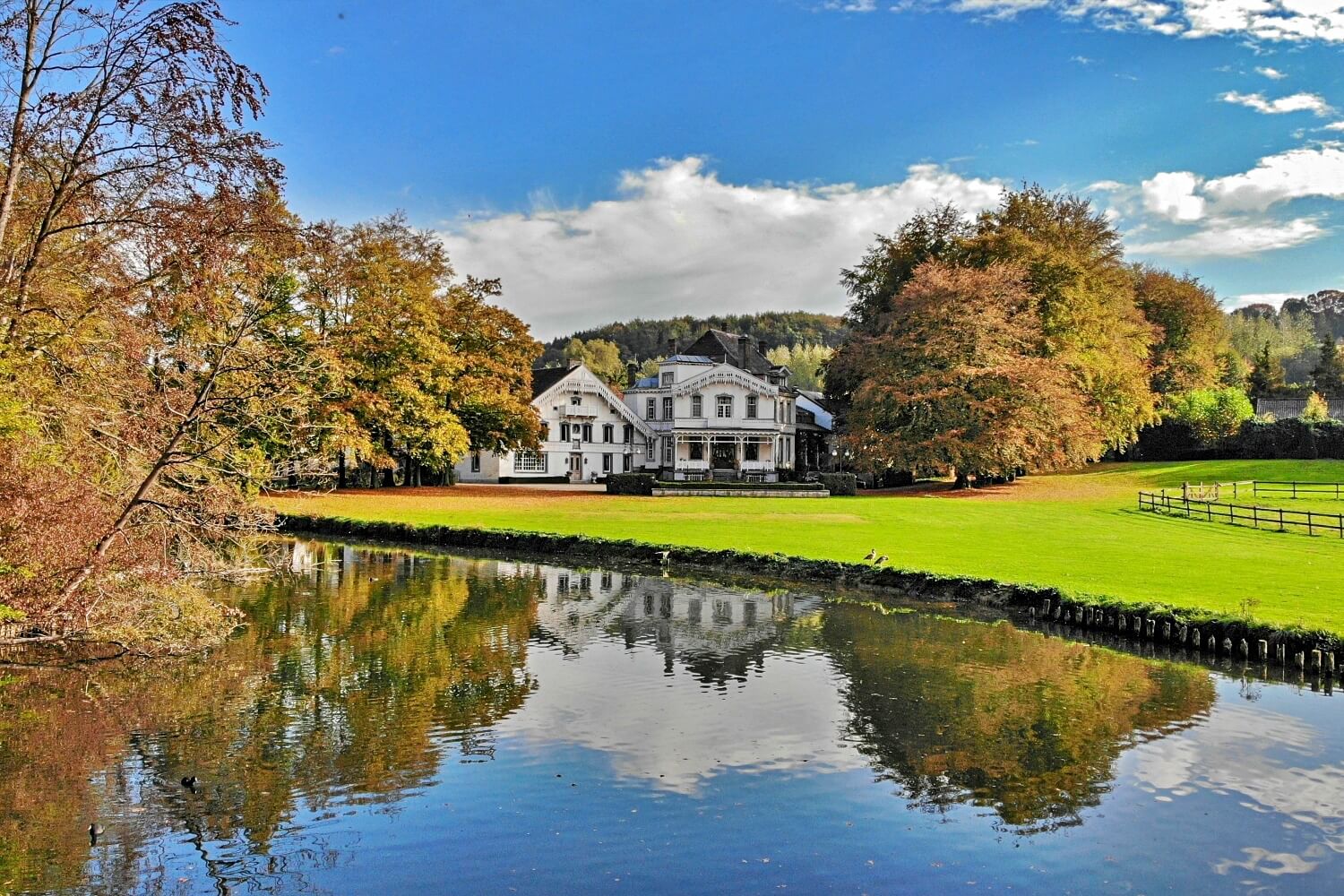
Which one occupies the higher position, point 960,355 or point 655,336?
point 655,336

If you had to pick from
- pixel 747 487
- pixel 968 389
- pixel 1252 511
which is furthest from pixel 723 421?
pixel 1252 511

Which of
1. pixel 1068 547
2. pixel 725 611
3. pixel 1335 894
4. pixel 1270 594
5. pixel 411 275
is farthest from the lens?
pixel 411 275

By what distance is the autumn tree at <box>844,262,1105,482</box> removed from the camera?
149 feet

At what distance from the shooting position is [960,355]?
152ft

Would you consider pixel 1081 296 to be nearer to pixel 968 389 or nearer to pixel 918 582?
pixel 968 389

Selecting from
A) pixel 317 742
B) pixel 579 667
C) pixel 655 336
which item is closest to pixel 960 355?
pixel 579 667

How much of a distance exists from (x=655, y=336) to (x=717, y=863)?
132m

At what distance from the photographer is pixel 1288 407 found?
72000mm

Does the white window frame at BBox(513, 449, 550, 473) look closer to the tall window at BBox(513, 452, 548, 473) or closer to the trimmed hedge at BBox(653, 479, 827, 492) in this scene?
the tall window at BBox(513, 452, 548, 473)

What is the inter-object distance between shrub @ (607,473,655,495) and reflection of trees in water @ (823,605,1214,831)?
97.5 ft

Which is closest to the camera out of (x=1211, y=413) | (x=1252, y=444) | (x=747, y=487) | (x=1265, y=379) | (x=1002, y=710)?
(x=1002, y=710)

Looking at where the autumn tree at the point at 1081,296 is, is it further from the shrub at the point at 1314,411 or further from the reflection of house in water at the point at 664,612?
the reflection of house in water at the point at 664,612

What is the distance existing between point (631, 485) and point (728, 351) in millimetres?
22428

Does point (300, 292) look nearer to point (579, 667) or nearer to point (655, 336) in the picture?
point (579, 667)
